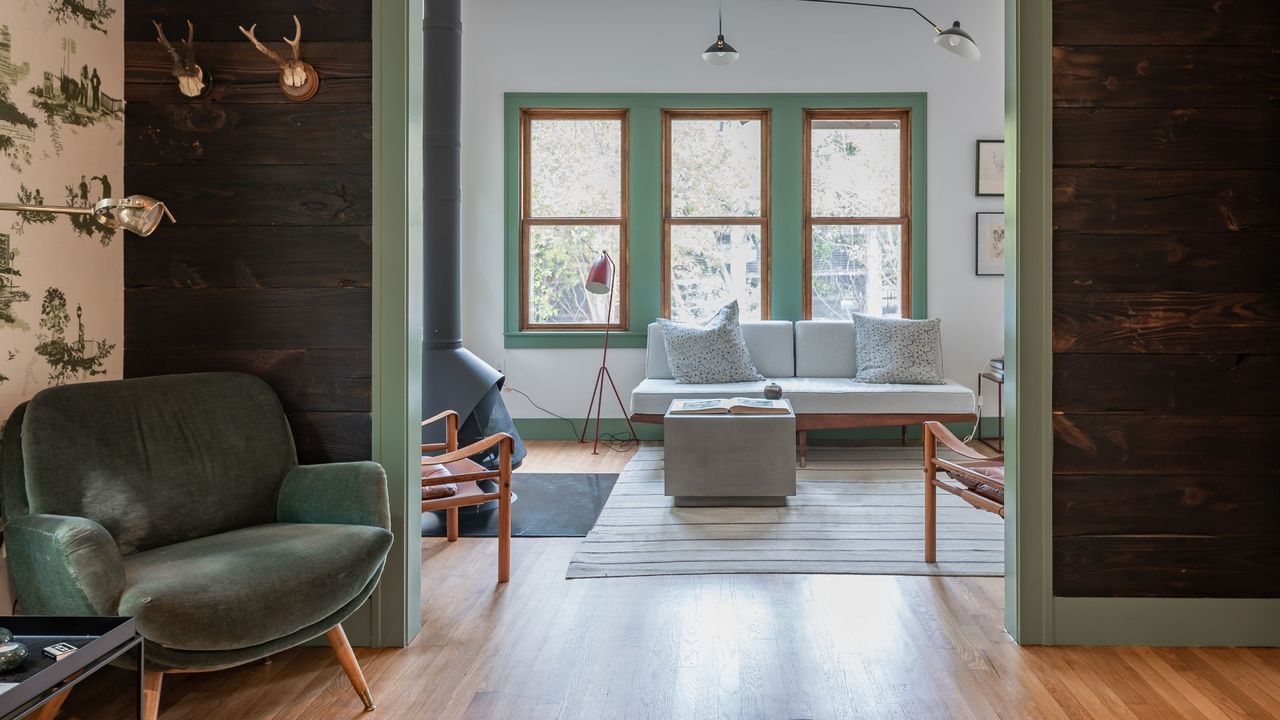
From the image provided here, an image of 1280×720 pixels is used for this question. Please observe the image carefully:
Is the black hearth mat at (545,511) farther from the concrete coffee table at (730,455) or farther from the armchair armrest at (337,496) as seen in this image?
the armchair armrest at (337,496)

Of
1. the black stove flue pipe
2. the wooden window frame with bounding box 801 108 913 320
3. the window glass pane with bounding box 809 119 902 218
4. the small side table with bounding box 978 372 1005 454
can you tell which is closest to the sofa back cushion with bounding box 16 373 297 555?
the black stove flue pipe

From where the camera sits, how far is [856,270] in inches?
248

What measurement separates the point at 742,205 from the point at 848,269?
92 centimetres

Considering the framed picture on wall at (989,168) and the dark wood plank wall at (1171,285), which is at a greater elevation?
the framed picture on wall at (989,168)

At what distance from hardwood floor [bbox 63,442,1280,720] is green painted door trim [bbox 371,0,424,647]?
0.76ft

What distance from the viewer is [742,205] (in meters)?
6.29

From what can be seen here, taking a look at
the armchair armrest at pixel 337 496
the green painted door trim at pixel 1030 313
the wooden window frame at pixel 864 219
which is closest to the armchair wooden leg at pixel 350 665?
the armchair armrest at pixel 337 496

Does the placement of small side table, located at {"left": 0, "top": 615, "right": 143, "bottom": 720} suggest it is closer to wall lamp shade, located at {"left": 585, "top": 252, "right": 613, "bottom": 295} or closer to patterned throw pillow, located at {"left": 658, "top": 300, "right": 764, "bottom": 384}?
wall lamp shade, located at {"left": 585, "top": 252, "right": 613, "bottom": 295}

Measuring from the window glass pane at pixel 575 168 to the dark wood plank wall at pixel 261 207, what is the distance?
387cm

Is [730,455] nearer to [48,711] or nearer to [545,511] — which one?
[545,511]

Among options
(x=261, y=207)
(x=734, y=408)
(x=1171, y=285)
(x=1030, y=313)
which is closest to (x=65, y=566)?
(x=261, y=207)

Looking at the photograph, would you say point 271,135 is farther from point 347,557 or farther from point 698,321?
point 698,321

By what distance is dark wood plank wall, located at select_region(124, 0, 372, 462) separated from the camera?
245 centimetres

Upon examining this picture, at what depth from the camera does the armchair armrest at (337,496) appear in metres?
2.21
